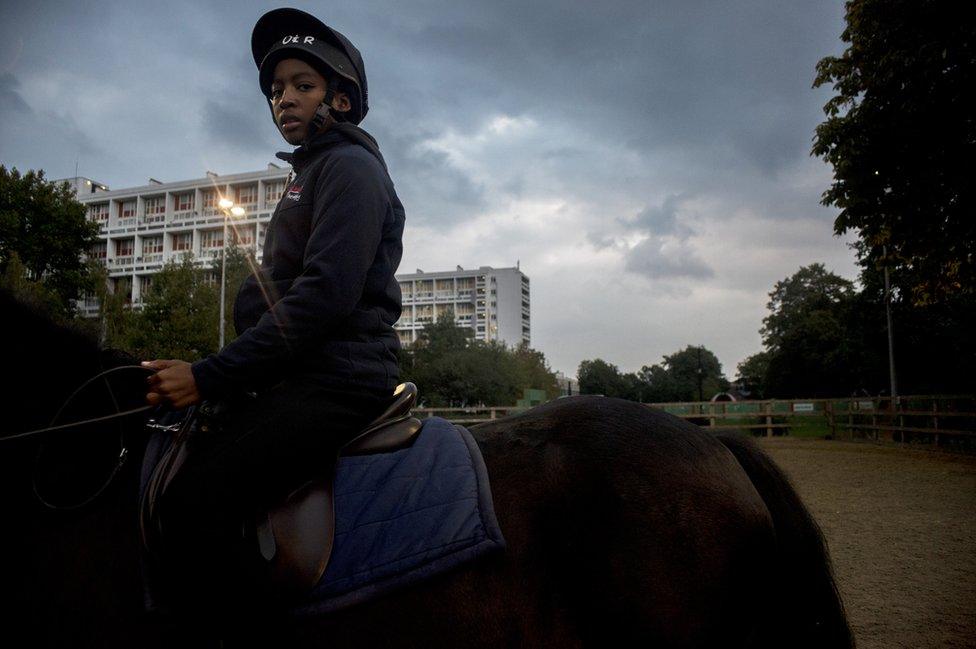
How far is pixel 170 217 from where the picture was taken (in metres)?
67.3

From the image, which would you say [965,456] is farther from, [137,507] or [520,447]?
[137,507]

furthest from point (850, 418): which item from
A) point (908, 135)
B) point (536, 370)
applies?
point (536, 370)

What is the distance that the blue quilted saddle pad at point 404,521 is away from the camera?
63.4 inches

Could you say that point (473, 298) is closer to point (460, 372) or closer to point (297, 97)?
point (460, 372)

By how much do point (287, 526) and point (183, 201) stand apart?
3125 inches

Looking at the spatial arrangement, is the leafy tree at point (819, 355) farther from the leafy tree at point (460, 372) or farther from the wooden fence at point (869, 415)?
the leafy tree at point (460, 372)

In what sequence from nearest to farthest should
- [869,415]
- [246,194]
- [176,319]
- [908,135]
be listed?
[908,135] < [869,415] < [176,319] < [246,194]

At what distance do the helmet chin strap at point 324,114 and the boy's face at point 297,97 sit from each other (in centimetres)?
2

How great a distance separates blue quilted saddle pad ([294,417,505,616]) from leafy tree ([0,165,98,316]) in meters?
24.0

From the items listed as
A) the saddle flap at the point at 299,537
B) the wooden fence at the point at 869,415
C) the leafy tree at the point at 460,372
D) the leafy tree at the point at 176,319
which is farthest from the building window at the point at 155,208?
the saddle flap at the point at 299,537

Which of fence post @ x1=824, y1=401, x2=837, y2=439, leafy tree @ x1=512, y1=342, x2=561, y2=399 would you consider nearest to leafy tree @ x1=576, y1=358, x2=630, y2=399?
leafy tree @ x1=512, y1=342, x2=561, y2=399

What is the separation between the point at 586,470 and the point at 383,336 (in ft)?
2.77

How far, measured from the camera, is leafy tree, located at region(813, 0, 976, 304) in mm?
9680

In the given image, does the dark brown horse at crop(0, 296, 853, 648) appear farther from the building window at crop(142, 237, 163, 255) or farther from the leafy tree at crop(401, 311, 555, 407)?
the building window at crop(142, 237, 163, 255)
